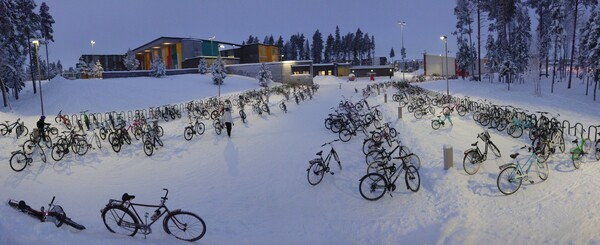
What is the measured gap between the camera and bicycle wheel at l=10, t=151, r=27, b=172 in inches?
454

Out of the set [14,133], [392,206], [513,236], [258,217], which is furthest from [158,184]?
[14,133]

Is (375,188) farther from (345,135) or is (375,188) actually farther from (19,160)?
(19,160)

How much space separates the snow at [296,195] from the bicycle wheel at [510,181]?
0.60 ft

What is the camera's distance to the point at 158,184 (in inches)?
411

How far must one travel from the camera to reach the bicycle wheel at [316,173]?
32.9ft

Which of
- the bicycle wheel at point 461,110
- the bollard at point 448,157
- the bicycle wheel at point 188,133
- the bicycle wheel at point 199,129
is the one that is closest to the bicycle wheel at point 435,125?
the bicycle wheel at point 461,110

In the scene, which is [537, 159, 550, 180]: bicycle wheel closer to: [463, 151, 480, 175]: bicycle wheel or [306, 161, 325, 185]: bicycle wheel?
[463, 151, 480, 175]: bicycle wheel

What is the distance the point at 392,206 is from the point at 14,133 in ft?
57.1

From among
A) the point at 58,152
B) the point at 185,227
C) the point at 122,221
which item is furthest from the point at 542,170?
the point at 58,152

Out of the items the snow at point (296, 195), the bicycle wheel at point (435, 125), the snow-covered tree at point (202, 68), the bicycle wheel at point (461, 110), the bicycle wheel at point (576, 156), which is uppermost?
the snow-covered tree at point (202, 68)

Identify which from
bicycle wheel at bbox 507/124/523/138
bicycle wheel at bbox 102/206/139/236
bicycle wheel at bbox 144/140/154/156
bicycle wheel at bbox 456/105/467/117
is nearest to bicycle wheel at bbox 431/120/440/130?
bicycle wheel at bbox 507/124/523/138

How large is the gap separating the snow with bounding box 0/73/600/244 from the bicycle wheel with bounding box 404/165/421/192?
0.50 feet

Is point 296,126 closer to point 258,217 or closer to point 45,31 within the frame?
point 258,217

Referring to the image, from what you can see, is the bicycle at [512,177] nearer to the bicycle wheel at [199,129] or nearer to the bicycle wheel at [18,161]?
the bicycle wheel at [199,129]
